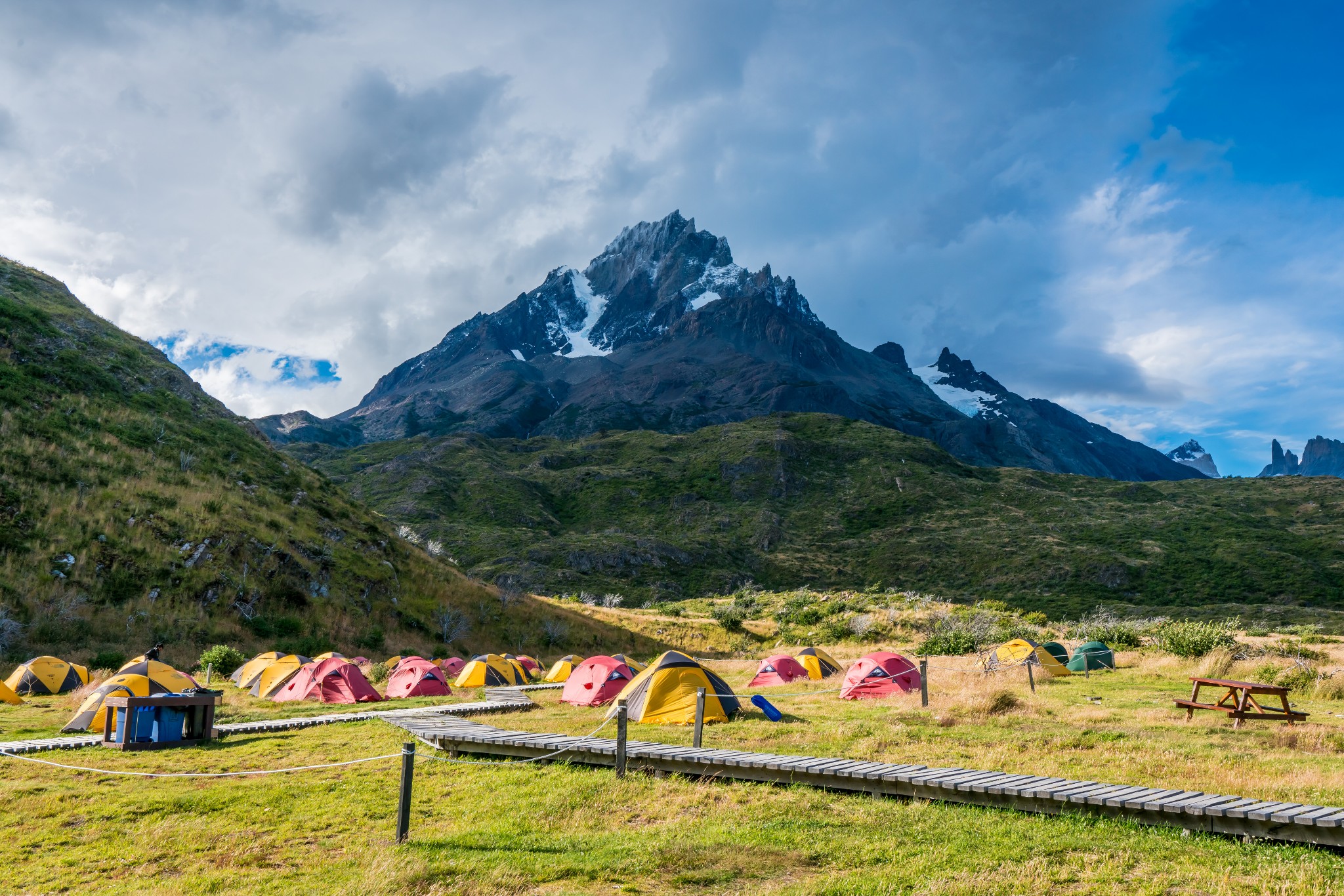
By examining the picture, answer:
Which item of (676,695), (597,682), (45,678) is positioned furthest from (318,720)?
(45,678)

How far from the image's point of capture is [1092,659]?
29141mm

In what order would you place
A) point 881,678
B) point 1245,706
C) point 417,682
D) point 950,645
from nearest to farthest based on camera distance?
point 1245,706 < point 881,678 < point 417,682 < point 950,645

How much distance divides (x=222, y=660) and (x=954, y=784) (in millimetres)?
25858

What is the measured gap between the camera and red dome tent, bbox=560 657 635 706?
71.5 feet

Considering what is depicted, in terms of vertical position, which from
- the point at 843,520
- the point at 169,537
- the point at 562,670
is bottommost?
the point at 562,670

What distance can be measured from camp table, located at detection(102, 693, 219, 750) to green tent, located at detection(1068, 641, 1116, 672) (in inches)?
1106

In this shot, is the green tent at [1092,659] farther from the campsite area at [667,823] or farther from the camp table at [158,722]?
the camp table at [158,722]

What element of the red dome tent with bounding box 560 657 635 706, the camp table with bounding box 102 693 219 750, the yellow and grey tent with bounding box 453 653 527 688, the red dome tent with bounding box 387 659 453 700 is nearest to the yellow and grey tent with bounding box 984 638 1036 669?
the red dome tent with bounding box 560 657 635 706

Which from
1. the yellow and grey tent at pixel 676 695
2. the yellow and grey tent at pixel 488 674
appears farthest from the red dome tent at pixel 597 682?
the yellow and grey tent at pixel 488 674

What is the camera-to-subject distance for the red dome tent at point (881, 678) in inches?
872

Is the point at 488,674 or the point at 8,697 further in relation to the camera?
the point at 488,674

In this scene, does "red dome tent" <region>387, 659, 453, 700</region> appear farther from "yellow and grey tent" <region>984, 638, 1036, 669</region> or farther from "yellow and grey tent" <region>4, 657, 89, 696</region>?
"yellow and grey tent" <region>984, 638, 1036, 669</region>

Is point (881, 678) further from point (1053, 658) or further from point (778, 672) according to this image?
point (1053, 658)

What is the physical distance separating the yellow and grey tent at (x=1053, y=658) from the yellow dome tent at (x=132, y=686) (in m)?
25.5
